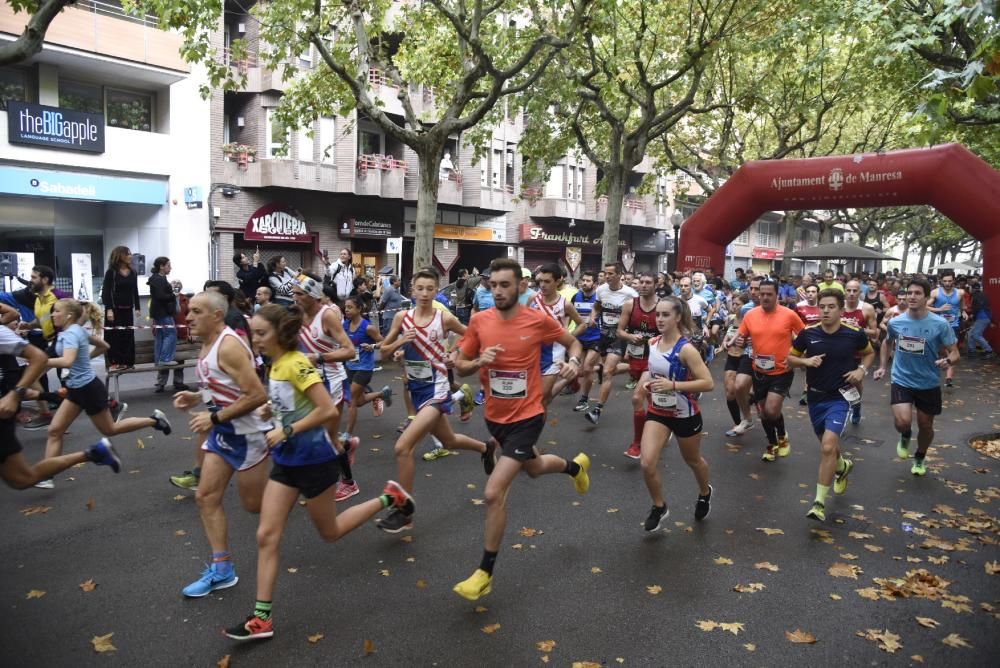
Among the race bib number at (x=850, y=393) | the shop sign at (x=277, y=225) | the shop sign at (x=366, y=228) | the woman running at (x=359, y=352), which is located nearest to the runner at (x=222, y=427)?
the woman running at (x=359, y=352)

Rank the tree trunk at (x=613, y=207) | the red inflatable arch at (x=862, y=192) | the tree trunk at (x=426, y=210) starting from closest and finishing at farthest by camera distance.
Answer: the tree trunk at (x=426, y=210)
the red inflatable arch at (x=862, y=192)
the tree trunk at (x=613, y=207)

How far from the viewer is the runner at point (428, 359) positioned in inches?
233

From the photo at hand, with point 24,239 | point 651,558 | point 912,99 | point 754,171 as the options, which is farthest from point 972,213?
point 24,239

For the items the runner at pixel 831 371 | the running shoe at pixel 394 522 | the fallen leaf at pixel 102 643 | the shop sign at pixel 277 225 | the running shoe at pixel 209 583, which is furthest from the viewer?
the shop sign at pixel 277 225

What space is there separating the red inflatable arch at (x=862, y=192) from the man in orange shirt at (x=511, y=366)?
13466 millimetres

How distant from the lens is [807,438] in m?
9.24

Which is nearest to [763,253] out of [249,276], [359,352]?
[249,276]

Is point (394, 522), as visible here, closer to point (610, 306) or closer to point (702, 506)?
point (702, 506)

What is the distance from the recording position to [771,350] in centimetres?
795

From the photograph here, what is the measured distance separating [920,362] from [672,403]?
131 inches

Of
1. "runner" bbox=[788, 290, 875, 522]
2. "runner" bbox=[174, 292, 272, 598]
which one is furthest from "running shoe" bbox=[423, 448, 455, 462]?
"runner" bbox=[788, 290, 875, 522]

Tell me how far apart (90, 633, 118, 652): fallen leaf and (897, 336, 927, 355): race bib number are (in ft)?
23.2

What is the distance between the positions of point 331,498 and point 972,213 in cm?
1534

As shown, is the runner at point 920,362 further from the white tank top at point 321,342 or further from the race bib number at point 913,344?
the white tank top at point 321,342
